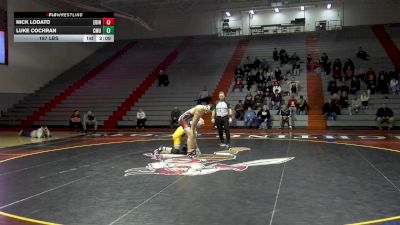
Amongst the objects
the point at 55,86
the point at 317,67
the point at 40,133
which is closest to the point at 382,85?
the point at 317,67

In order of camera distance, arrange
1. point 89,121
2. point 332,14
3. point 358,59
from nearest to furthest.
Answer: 1. point 89,121
2. point 358,59
3. point 332,14

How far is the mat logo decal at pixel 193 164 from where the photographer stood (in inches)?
282

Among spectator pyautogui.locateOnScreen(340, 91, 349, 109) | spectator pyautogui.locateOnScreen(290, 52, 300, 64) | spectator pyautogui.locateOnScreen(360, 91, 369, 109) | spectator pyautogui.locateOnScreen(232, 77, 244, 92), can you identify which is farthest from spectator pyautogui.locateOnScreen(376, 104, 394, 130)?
spectator pyautogui.locateOnScreen(290, 52, 300, 64)

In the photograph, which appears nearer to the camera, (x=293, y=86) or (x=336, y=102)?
(x=336, y=102)

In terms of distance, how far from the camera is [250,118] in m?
18.2

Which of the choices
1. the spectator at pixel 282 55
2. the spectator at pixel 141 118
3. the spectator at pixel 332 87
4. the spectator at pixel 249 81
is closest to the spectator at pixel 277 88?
the spectator at pixel 249 81

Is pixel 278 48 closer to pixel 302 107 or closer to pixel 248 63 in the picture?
pixel 248 63

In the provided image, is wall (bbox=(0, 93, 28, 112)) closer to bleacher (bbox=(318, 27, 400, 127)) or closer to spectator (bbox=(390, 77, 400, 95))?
bleacher (bbox=(318, 27, 400, 127))

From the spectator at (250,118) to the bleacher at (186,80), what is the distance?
340 centimetres

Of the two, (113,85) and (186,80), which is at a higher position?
(186,80)

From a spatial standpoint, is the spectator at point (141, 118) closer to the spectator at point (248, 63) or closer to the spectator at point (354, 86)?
the spectator at point (248, 63)

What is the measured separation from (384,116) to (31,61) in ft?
62.7

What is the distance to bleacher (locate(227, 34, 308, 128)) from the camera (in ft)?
60.7
